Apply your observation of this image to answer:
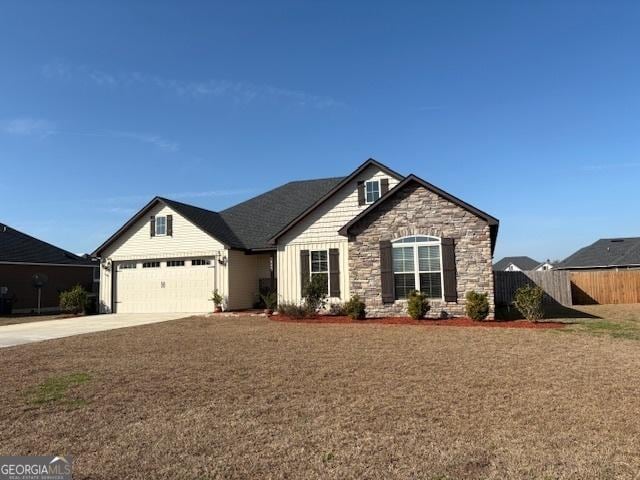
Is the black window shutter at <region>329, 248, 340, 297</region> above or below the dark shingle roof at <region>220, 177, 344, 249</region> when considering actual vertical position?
below

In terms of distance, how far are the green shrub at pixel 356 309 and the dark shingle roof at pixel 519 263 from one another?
55302 millimetres

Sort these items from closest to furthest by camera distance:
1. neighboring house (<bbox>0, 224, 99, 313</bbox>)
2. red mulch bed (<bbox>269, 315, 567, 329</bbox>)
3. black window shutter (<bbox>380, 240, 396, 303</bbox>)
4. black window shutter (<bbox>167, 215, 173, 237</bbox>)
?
red mulch bed (<bbox>269, 315, 567, 329</bbox>), black window shutter (<bbox>380, 240, 396, 303</bbox>), black window shutter (<bbox>167, 215, 173, 237</bbox>), neighboring house (<bbox>0, 224, 99, 313</bbox>)

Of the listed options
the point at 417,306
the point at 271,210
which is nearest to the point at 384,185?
the point at 417,306

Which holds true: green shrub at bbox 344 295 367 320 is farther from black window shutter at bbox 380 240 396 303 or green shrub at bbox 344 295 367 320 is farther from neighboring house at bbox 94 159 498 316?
black window shutter at bbox 380 240 396 303

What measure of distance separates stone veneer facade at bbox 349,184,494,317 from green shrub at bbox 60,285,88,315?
44.3ft

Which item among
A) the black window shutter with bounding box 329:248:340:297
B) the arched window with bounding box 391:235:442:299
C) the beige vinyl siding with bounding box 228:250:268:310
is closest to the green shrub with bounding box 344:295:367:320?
the arched window with bounding box 391:235:442:299

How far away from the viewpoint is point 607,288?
25.7 m

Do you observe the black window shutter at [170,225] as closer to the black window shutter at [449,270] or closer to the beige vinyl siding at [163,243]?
the beige vinyl siding at [163,243]

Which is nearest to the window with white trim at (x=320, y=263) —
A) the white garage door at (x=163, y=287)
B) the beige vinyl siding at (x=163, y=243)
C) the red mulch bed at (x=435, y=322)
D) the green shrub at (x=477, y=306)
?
the red mulch bed at (x=435, y=322)

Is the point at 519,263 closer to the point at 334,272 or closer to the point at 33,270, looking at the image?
the point at 334,272

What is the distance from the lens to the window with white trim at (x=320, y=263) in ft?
62.4

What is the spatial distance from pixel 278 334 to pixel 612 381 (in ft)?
26.4

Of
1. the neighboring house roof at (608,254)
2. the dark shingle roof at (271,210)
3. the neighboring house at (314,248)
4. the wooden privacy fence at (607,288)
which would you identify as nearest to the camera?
the neighboring house at (314,248)

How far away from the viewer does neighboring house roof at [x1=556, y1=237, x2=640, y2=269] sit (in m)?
36.2
